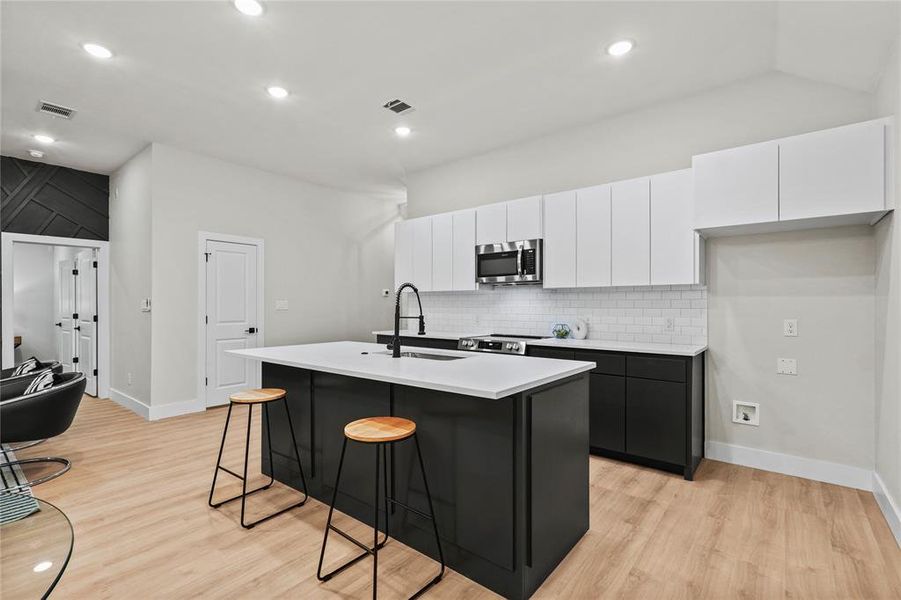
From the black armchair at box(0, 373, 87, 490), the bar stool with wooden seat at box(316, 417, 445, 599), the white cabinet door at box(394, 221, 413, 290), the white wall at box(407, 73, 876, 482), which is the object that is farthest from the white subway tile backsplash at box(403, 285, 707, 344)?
the black armchair at box(0, 373, 87, 490)

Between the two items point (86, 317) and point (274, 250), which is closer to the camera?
point (274, 250)

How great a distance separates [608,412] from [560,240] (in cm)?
162

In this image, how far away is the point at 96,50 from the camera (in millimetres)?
3035

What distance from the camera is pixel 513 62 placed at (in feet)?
10.5

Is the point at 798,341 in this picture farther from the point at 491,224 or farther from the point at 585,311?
the point at 491,224

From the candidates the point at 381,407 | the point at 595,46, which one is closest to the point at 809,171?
the point at 595,46

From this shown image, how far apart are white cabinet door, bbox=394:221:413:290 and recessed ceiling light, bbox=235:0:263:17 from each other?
120 inches

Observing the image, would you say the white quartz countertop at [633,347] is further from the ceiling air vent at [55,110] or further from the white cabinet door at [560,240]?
the ceiling air vent at [55,110]

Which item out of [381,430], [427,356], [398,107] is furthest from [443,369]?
[398,107]

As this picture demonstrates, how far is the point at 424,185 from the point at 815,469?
4833 mm

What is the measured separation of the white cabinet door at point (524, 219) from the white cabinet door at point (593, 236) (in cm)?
41

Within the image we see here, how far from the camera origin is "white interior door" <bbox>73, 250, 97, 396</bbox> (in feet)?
19.3

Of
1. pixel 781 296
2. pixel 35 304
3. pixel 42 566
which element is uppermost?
pixel 781 296

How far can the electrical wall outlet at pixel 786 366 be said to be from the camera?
319cm
